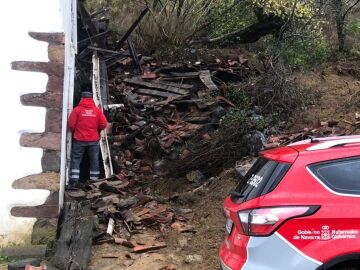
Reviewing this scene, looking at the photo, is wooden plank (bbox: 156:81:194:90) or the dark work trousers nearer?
the dark work trousers

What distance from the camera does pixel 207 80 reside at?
15109 millimetres

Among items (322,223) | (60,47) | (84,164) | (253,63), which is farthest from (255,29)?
(322,223)

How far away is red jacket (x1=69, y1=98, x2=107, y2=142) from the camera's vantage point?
9.97 metres

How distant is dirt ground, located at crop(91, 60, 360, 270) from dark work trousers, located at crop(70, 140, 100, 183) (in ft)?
4.08

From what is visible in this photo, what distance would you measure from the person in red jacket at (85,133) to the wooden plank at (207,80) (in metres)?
4.87

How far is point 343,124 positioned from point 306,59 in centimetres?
592

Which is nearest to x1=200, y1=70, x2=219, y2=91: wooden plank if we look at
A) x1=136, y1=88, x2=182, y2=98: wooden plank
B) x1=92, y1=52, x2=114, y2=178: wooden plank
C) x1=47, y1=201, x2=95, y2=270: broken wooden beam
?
x1=136, y1=88, x2=182, y2=98: wooden plank

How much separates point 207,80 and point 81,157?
5.87 m

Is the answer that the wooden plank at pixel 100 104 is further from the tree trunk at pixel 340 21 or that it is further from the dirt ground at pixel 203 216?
the tree trunk at pixel 340 21

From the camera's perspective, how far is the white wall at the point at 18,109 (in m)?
6.78

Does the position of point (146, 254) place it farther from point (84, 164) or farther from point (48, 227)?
point (84, 164)

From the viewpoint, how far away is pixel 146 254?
7.16 meters

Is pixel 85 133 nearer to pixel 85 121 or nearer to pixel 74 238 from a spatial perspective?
pixel 85 121

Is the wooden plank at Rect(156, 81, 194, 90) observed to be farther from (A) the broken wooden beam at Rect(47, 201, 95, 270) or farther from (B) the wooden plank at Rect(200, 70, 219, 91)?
(A) the broken wooden beam at Rect(47, 201, 95, 270)
